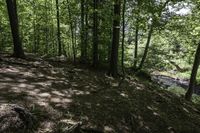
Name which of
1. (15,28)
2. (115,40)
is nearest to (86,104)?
(115,40)

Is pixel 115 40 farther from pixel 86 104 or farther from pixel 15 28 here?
pixel 86 104

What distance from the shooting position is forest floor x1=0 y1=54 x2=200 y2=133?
547 centimetres

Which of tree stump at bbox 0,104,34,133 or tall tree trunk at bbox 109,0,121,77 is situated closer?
tree stump at bbox 0,104,34,133

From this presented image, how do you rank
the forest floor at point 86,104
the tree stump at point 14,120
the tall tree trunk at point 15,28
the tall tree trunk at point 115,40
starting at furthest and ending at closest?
the tall tree trunk at point 15,28 < the tall tree trunk at point 115,40 < the forest floor at point 86,104 < the tree stump at point 14,120

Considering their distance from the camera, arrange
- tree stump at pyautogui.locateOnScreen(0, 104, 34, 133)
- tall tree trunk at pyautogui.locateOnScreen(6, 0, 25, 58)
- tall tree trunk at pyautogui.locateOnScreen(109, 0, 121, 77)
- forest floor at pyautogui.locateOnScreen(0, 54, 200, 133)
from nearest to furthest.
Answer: tree stump at pyautogui.locateOnScreen(0, 104, 34, 133) → forest floor at pyautogui.locateOnScreen(0, 54, 200, 133) → tall tree trunk at pyautogui.locateOnScreen(109, 0, 121, 77) → tall tree trunk at pyautogui.locateOnScreen(6, 0, 25, 58)

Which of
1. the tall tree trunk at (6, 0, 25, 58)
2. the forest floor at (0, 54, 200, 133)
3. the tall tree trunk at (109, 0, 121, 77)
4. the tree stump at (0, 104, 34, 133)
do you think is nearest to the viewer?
the tree stump at (0, 104, 34, 133)

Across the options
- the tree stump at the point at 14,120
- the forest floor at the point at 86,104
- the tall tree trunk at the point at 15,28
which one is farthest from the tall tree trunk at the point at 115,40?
the tree stump at the point at 14,120

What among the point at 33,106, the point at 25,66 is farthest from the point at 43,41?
the point at 33,106

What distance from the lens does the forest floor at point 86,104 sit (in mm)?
5473

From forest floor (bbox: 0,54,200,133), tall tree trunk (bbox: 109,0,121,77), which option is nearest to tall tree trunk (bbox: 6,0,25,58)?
forest floor (bbox: 0,54,200,133)

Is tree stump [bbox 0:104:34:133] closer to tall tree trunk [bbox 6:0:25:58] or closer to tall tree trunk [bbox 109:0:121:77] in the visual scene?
tall tree trunk [bbox 109:0:121:77]

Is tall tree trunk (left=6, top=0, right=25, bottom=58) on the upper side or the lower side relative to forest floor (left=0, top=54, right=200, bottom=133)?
upper

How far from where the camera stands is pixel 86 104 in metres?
6.66

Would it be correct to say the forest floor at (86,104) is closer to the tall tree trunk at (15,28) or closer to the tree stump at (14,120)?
the tree stump at (14,120)
